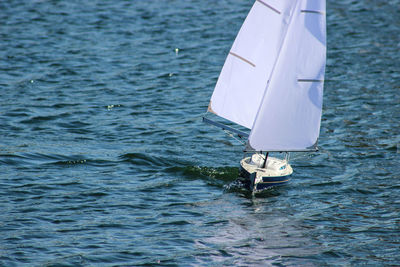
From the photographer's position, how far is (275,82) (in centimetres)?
2838

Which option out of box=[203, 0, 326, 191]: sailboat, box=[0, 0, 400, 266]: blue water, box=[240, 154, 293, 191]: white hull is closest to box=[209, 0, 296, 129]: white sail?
box=[203, 0, 326, 191]: sailboat

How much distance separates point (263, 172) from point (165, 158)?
6.48 m

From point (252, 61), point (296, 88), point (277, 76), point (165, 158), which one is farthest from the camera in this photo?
point (165, 158)

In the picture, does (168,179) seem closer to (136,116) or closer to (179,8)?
(136,116)

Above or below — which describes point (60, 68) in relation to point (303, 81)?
below

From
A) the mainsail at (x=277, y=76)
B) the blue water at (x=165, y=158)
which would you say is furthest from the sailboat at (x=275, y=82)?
the blue water at (x=165, y=158)

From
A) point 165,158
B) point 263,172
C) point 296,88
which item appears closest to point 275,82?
point 296,88

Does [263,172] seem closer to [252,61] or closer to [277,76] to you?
[277,76]

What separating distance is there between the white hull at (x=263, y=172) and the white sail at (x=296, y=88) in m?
0.79

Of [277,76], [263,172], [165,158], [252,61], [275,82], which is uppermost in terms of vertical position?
[252,61]

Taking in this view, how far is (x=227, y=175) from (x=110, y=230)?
7779mm

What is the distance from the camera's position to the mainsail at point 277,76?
28109 mm

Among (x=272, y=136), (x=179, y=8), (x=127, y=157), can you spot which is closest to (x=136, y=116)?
(x=127, y=157)

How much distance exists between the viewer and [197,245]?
24.6 m
